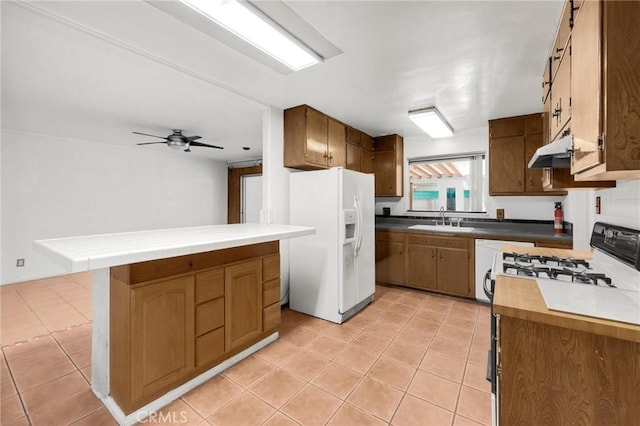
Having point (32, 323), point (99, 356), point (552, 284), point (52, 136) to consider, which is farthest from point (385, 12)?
point (52, 136)

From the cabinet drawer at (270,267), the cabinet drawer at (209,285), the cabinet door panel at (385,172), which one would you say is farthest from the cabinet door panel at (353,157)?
the cabinet drawer at (209,285)

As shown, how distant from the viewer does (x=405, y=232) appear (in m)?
3.70

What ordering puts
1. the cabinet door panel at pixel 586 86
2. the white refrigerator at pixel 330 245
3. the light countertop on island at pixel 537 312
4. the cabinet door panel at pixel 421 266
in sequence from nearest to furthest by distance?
1. the light countertop on island at pixel 537 312
2. the cabinet door panel at pixel 586 86
3. the white refrigerator at pixel 330 245
4. the cabinet door panel at pixel 421 266

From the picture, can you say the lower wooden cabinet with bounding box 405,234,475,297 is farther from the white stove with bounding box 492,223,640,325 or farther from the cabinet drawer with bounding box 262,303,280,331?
the cabinet drawer with bounding box 262,303,280,331

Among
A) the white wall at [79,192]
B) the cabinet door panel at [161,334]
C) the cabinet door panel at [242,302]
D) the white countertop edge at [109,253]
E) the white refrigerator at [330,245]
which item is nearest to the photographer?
the white countertop edge at [109,253]

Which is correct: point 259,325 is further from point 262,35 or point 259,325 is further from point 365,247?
point 262,35

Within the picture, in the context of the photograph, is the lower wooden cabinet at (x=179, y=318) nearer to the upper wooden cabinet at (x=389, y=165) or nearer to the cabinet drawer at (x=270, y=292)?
the cabinet drawer at (x=270, y=292)

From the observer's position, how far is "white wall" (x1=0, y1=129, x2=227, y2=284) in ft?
13.2

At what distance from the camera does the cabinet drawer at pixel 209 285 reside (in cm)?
180

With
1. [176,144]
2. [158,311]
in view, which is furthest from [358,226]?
[176,144]

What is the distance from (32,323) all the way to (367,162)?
444cm

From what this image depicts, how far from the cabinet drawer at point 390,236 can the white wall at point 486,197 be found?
0.78 meters

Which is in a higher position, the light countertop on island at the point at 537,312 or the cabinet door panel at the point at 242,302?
the light countertop on island at the point at 537,312

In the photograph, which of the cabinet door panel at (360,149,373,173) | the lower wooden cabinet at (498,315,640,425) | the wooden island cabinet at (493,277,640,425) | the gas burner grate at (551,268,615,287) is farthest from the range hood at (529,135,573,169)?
the cabinet door panel at (360,149,373,173)
